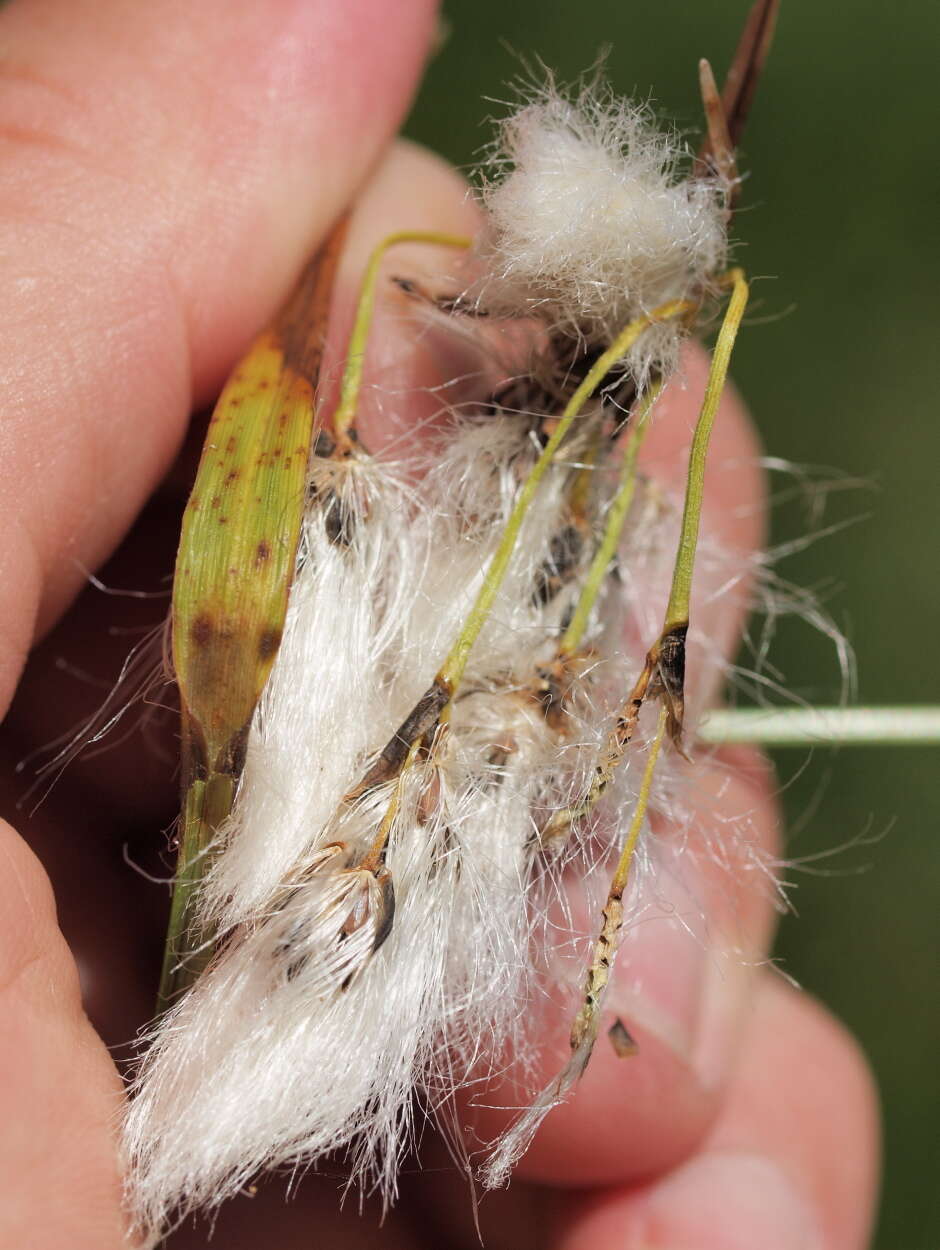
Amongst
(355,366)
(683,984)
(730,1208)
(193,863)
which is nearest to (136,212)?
(355,366)

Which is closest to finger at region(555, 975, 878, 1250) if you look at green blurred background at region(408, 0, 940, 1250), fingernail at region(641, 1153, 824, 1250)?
fingernail at region(641, 1153, 824, 1250)

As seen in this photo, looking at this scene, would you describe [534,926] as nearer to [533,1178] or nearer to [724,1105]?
[533,1178]

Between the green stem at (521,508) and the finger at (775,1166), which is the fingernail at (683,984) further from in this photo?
the green stem at (521,508)

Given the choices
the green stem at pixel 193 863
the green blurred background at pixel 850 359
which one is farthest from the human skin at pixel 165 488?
the green blurred background at pixel 850 359

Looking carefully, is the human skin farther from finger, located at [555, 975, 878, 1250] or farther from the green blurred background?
the green blurred background

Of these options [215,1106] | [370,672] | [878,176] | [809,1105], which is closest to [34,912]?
[215,1106]

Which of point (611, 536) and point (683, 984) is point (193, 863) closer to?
point (611, 536)

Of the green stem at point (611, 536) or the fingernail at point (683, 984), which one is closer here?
the green stem at point (611, 536)
